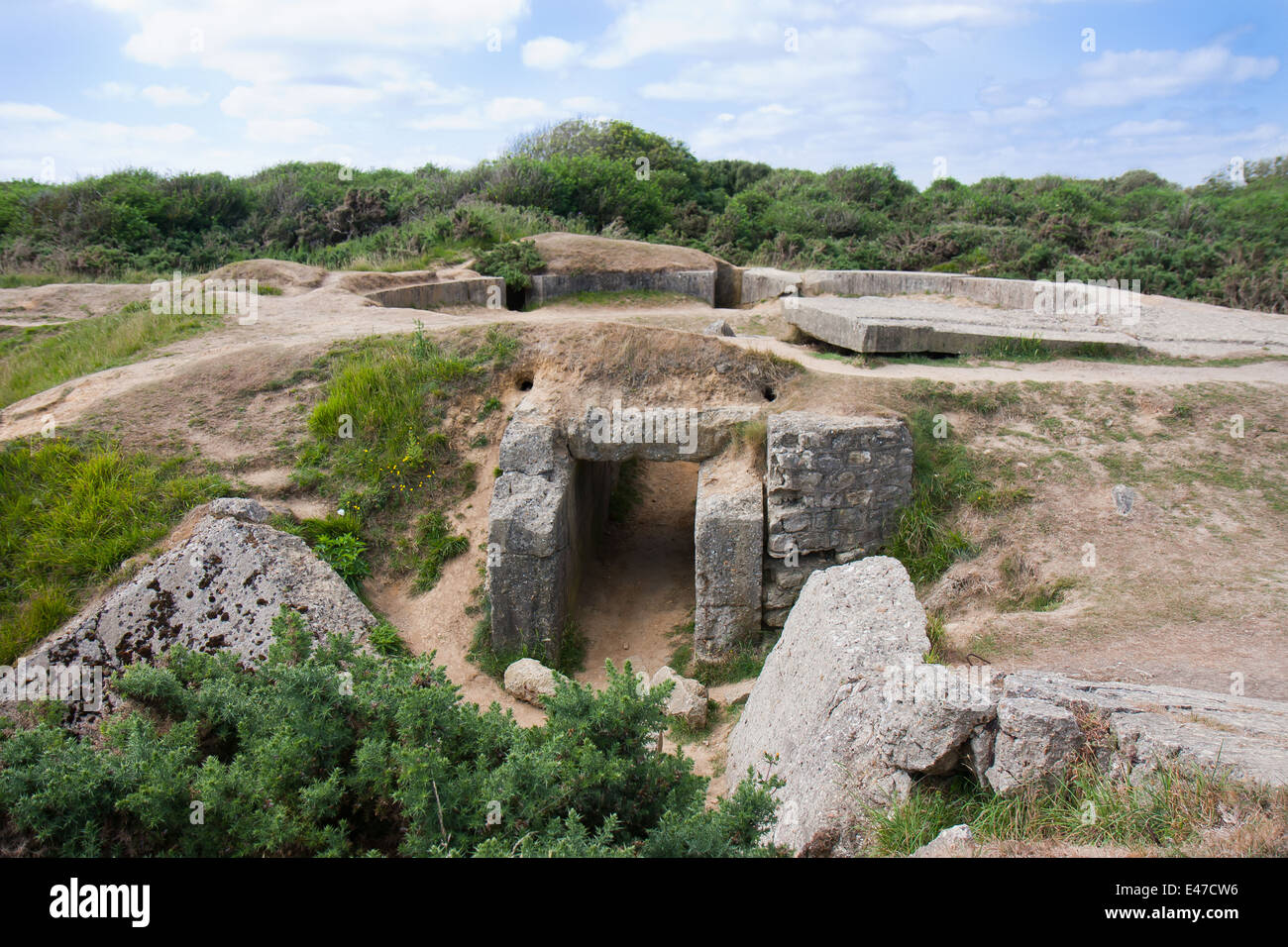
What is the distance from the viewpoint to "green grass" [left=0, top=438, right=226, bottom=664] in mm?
6926

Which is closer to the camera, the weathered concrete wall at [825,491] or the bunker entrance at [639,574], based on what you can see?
the weathered concrete wall at [825,491]

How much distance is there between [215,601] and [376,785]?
3.97 meters

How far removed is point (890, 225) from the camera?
22.2 metres

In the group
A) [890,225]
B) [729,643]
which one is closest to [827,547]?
[729,643]

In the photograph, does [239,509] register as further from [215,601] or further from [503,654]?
[503,654]

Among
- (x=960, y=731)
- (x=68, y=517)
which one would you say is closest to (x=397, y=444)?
(x=68, y=517)

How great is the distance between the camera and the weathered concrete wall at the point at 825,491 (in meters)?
7.66

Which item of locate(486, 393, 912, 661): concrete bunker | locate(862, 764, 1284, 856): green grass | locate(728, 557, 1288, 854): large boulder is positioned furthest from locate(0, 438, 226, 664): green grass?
locate(862, 764, 1284, 856): green grass

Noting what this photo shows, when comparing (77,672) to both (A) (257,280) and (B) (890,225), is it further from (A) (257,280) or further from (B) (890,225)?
(B) (890,225)

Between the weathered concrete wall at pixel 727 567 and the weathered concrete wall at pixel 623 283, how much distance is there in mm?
8267

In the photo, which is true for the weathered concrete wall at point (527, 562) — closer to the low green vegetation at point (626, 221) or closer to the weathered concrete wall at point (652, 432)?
the weathered concrete wall at point (652, 432)

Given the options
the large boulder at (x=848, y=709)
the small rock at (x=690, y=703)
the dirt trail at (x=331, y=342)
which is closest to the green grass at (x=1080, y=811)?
the large boulder at (x=848, y=709)

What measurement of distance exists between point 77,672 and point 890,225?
21.2 metres

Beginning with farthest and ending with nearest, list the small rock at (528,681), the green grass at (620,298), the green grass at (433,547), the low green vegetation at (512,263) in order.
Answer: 1. the green grass at (620,298)
2. the low green vegetation at (512,263)
3. the green grass at (433,547)
4. the small rock at (528,681)
